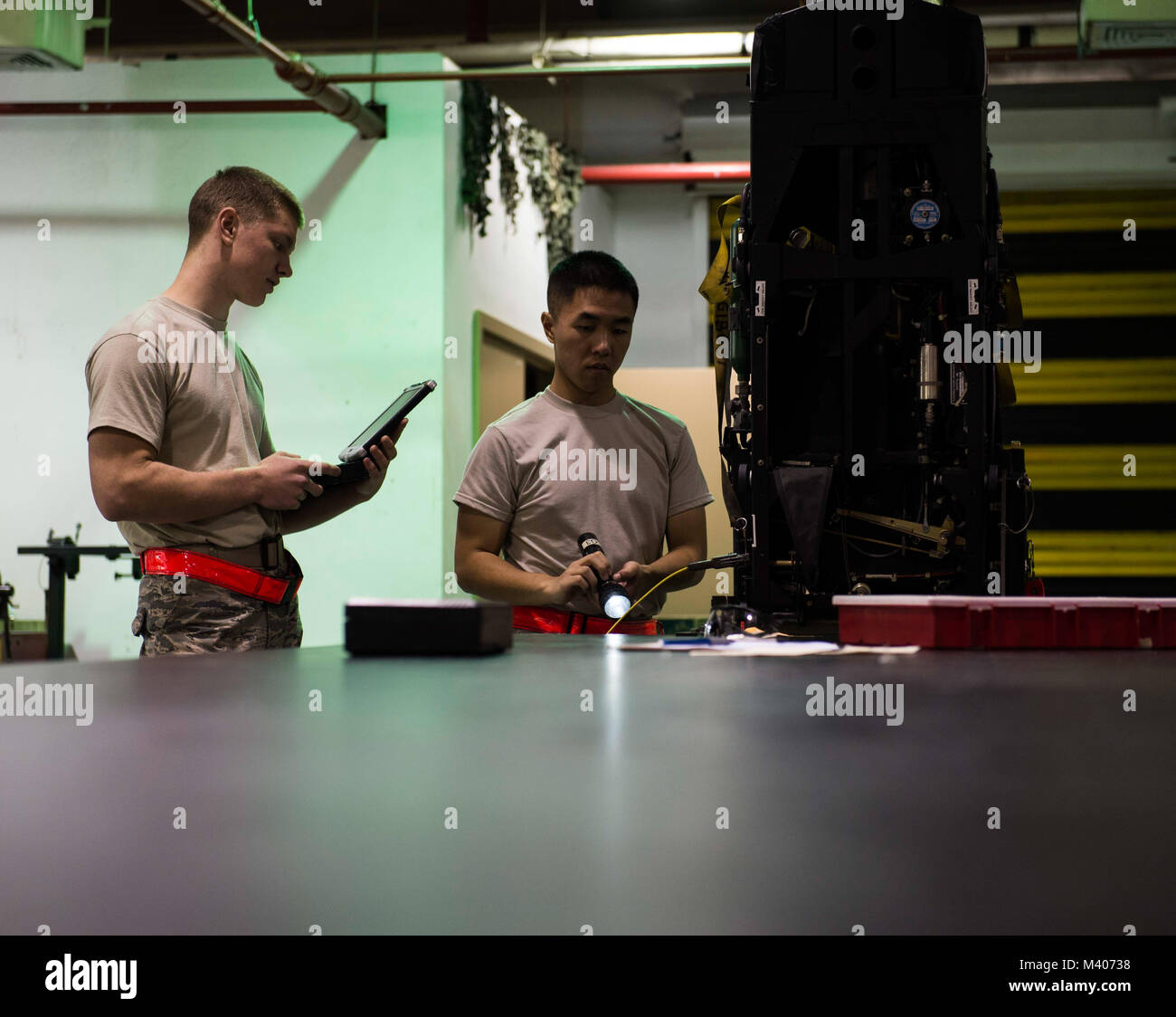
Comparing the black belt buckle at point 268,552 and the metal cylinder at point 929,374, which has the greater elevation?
the metal cylinder at point 929,374

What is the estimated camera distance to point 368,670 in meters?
1.31

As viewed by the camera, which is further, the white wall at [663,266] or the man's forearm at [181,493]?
the white wall at [663,266]

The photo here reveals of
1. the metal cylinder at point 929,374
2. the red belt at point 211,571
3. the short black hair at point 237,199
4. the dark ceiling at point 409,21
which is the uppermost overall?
the dark ceiling at point 409,21

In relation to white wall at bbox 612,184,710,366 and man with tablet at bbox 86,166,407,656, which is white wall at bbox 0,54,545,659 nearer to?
man with tablet at bbox 86,166,407,656

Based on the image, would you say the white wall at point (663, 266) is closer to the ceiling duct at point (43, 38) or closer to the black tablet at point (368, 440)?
the ceiling duct at point (43, 38)

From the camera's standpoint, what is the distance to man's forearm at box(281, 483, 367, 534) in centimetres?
229

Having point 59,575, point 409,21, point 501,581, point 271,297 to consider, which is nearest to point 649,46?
point 409,21

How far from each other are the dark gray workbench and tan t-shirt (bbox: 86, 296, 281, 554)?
1064mm

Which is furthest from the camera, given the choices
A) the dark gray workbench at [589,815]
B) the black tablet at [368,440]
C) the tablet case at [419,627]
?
the black tablet at [368,440]

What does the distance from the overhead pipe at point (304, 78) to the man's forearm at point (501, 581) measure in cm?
352

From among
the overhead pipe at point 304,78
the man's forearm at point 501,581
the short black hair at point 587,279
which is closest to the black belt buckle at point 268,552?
the man's forearm at point 501,581

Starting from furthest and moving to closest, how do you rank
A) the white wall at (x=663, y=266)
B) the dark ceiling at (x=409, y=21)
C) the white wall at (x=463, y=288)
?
1. the white wall at (x=663, y=266)
2. the dark ceiling at (x=409, y=21)
3. the white wall at (x=463, y=288)

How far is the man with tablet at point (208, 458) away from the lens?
1986 mm

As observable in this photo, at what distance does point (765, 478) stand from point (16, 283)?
6.06m
